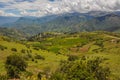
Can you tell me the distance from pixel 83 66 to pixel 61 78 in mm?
9458

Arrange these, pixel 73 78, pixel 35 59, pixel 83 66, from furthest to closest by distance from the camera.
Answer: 1. pixel 35 59
2. pixel 83 66
3. pixel 73 78

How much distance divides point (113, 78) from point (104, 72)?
12502 mm

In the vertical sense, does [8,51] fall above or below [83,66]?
below

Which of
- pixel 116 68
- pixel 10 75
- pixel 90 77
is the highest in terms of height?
pixel 90 77

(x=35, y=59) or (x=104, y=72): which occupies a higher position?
(x=104, y=72)

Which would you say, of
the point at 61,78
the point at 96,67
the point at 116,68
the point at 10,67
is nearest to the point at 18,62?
the point at 10,67

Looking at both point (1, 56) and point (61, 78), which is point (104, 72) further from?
point (1, 56)

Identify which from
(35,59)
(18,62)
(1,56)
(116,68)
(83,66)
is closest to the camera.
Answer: (83,66)

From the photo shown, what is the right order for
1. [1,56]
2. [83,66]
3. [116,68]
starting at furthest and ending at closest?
1. [1,56]
2. [116,68]
3. [83,66]

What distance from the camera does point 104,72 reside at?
102 meters

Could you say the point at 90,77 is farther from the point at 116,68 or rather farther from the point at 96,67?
the point at 116,68

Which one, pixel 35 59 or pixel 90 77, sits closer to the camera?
pixel 90 77

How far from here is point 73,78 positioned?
76.7m

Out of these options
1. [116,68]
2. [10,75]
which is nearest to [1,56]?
[10,75]
